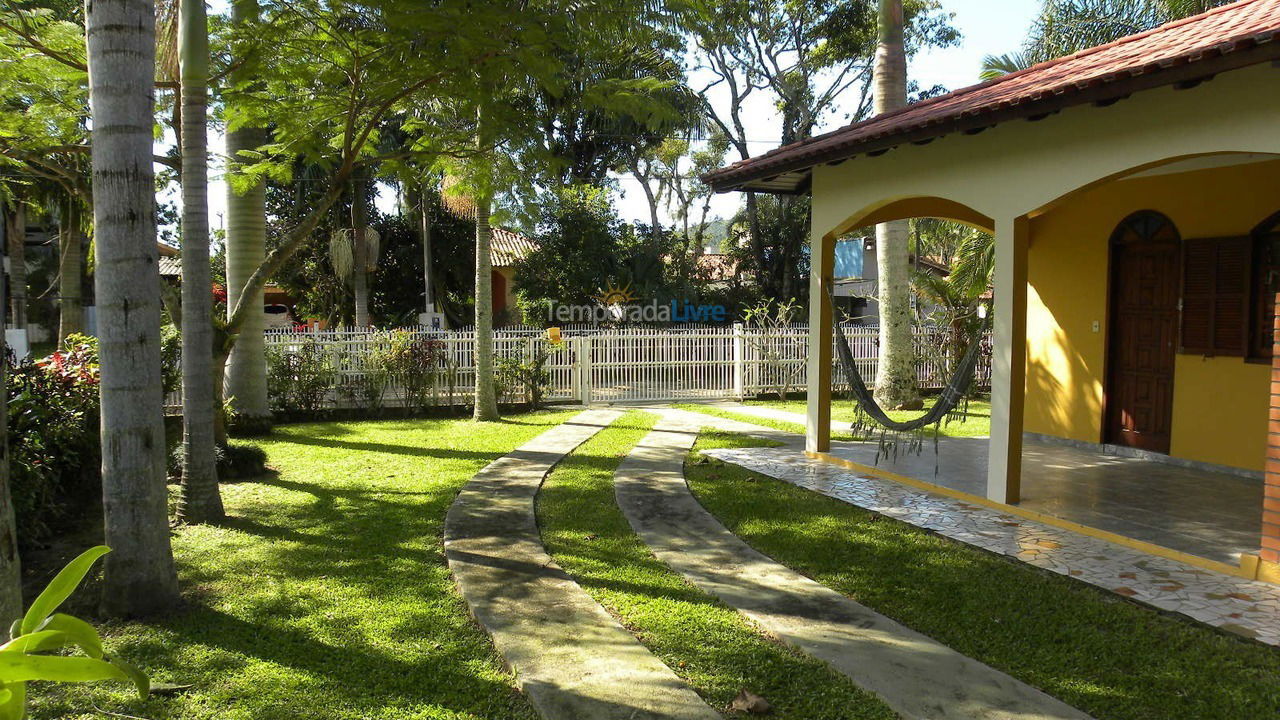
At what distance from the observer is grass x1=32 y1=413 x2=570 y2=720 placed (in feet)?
11.3

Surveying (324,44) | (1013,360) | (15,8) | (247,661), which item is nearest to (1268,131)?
(1013,360)

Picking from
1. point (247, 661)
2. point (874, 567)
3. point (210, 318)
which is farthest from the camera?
point (210, 318)

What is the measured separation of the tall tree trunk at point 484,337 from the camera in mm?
12531

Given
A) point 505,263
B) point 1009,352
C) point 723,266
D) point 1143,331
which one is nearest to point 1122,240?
point 1143,331

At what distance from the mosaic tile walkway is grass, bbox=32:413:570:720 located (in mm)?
3574

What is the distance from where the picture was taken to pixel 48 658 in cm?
97

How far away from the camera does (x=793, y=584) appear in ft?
16.1

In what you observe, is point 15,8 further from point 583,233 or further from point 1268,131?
point 583,233

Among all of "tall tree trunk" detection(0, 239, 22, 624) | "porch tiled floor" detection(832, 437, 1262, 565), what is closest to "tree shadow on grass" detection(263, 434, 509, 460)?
"porch tiled floor" detection(832, 437, 1262, 565)

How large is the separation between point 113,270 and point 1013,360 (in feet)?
20.6

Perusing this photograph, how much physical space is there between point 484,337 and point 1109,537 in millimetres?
9170

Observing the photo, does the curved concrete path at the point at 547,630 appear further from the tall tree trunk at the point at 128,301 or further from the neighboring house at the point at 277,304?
the neighboring house at the point at 277,304

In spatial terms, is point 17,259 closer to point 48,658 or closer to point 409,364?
point 409,364

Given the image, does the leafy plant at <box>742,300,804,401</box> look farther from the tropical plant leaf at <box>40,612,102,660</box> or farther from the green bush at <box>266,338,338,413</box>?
the tropical plant leaf at <box>40,612,102,660</box>
